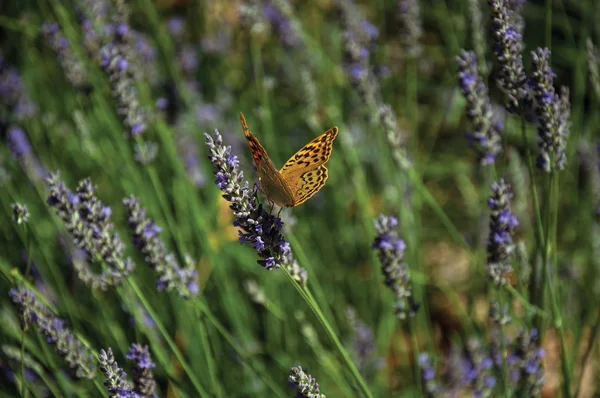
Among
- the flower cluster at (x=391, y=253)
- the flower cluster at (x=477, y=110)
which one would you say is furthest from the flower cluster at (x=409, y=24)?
the flower cluster at (x=391, y=253)

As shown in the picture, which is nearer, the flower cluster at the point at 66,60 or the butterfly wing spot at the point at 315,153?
the butterfly wing spot at the point at 315,153

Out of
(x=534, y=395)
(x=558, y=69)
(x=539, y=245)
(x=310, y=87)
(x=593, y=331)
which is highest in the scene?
(x=558, y=69)

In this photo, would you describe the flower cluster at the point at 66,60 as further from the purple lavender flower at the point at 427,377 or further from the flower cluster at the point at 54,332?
the purple lavender flower at the point at 427,377

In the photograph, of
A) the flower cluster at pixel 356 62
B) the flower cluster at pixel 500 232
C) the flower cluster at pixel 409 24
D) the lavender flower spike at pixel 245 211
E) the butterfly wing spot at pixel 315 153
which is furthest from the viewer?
the flower cluster at pixel 409 24

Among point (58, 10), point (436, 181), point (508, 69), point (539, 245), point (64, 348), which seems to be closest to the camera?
point (508, 69)

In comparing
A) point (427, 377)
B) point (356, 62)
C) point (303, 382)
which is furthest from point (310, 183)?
point (356, 62)

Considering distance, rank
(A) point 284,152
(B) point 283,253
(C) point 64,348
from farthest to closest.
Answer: (A) point 284,152 < (C) point 64,348 < (B) point 283,253

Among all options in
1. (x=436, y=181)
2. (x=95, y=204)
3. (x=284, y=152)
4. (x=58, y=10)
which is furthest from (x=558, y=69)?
(x=95, y=204)

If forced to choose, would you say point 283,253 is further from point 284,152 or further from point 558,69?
point 558,69
